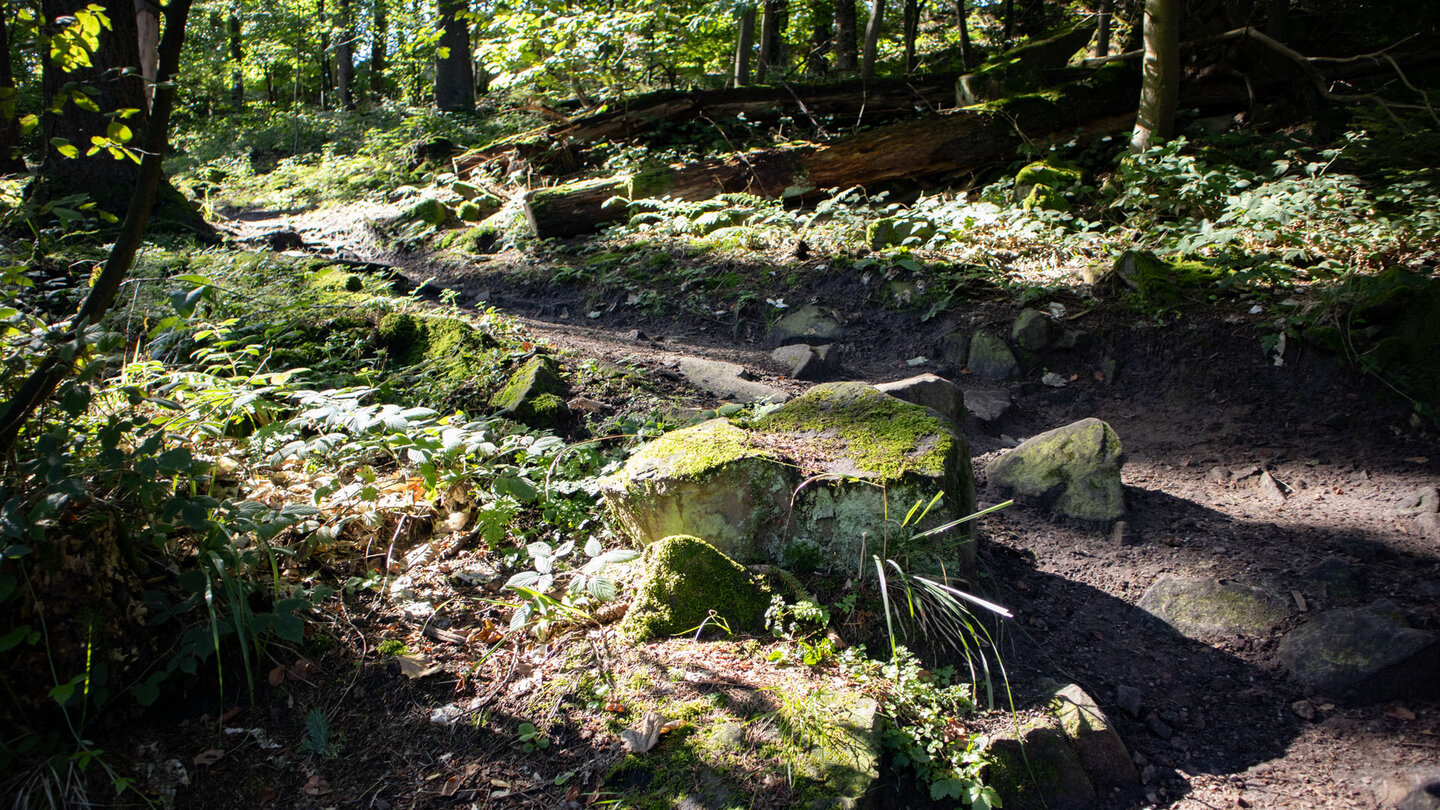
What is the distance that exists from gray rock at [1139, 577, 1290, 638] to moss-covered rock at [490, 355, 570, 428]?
2.73 m

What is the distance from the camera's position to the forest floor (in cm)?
218

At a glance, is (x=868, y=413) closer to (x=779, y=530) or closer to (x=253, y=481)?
(x=779, y=530)

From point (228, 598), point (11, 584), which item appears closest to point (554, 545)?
point (228, 598)

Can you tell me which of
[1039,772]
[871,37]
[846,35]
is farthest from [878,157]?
[1039,772]

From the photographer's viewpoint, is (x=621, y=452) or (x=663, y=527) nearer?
(x=663, y=527)

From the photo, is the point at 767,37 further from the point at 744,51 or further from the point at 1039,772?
the point at 1039,772

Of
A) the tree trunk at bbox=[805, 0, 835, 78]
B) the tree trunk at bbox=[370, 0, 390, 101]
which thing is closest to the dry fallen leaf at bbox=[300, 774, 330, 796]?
the tree trunk at bbox=[805, 0, 835, 78]

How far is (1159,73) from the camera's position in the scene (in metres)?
6.92

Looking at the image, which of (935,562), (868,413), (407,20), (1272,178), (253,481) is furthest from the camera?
(407,20)

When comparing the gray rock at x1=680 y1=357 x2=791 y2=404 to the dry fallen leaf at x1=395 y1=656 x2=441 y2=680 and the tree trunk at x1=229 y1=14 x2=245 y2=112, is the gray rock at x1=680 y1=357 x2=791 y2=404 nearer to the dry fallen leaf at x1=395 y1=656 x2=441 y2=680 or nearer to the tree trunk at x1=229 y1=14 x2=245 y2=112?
the dry fallen leaf at x1=395 y1=656 x2=441 y2=680

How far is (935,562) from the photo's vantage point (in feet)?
8.75

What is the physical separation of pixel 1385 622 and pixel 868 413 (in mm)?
1891

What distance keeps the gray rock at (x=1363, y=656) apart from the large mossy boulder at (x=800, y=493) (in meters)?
1.18

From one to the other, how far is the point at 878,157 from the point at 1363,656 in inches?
265
